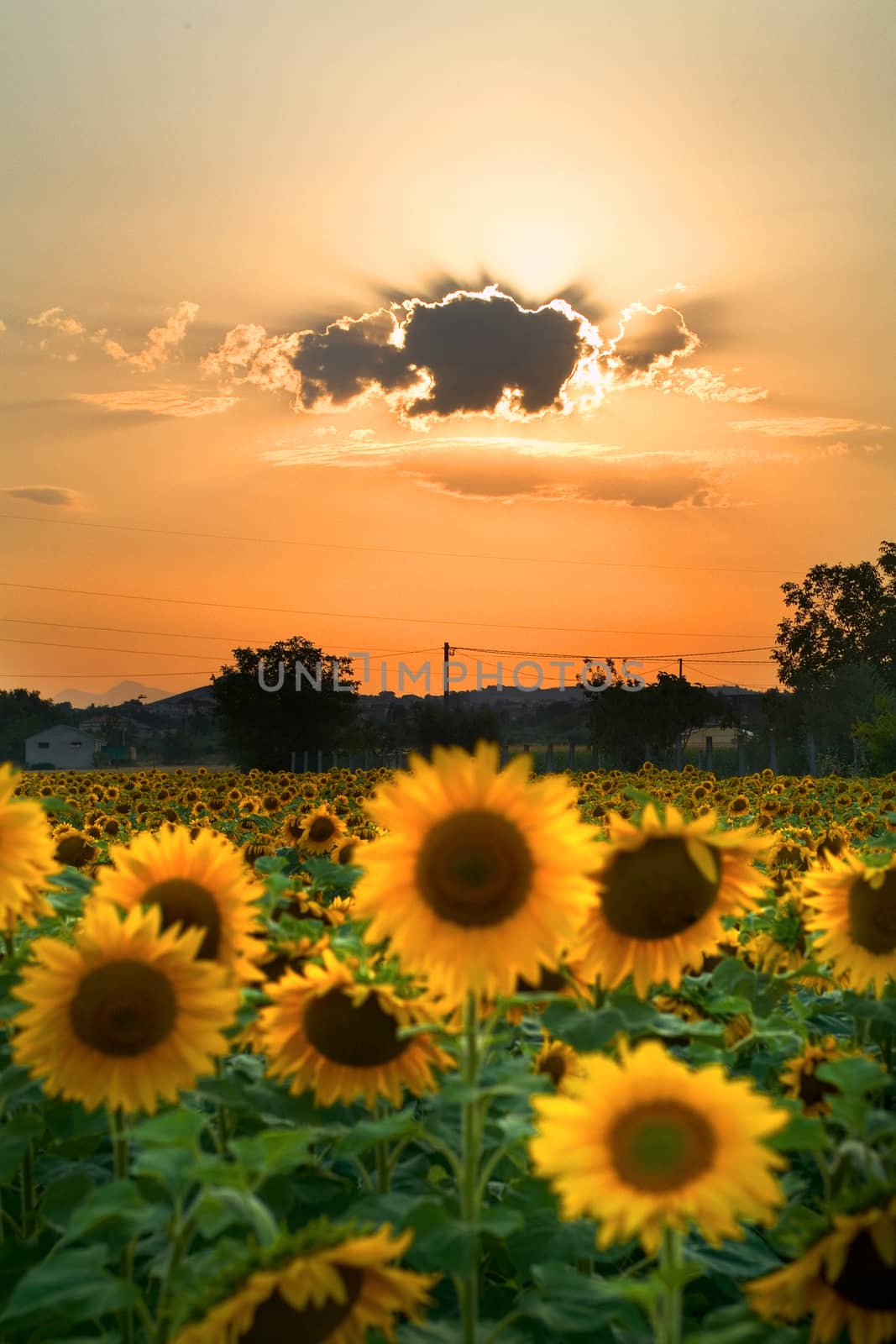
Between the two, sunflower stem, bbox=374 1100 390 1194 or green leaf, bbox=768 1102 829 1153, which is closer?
green leaf, bbox=768 1102 829 1153

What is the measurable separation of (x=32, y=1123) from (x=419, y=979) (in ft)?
3.24

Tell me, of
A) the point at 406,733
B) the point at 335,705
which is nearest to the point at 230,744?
the point at 335,705

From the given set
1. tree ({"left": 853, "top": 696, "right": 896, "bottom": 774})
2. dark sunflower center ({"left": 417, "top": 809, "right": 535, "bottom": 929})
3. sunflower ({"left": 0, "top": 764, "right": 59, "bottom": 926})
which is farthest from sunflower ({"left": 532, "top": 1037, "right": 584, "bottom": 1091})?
tree ({"left": 853, "top": 696, "right": 896, "bottom": 774})

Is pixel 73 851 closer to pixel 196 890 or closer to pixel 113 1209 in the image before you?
pixel 196 890

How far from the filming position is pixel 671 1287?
2.10m

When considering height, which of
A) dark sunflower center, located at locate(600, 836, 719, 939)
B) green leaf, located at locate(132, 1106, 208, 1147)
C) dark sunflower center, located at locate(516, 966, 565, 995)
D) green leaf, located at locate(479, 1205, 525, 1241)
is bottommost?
green leaf, located at locate(479, 1205, 525, 1241)

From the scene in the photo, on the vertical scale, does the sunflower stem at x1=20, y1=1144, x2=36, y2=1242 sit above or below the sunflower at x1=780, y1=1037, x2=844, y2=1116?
below

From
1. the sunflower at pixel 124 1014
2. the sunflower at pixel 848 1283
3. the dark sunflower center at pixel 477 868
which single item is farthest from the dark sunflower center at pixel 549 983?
the sunflower at pixel 848 1283

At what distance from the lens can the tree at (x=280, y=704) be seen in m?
59.8

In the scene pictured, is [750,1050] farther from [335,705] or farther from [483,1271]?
[335,705]

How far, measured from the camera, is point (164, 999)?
2670 millimetres

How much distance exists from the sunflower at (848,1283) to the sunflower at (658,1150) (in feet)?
0.44

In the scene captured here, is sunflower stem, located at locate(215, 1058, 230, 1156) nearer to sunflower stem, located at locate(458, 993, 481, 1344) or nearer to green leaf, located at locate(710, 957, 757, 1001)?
sunflower stem, located at locate(458, 993, 481, 1344)

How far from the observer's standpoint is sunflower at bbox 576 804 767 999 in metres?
2.78
